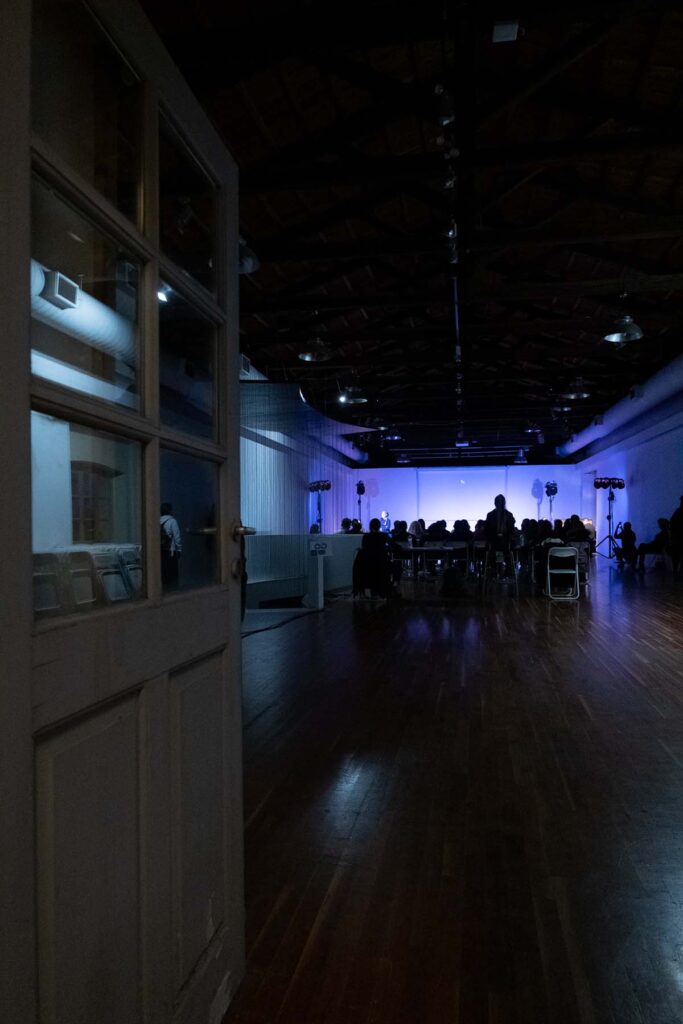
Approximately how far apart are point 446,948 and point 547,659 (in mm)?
4244

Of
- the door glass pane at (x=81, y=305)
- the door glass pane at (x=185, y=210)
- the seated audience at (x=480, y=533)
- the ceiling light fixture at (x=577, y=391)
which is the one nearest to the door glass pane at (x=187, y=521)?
the door glass pane at (x=81, y=305)

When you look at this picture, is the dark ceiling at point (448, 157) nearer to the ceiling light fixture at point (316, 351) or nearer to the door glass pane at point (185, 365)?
the ceiling light fixture at point (316, 351)

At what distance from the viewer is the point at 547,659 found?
5801 millimetres

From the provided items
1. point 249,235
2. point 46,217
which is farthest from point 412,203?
point 46,217

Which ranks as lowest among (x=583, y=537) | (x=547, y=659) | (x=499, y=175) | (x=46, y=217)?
(x=547, y=659)

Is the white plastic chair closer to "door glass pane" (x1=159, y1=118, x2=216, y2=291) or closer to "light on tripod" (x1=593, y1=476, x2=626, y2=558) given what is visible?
"light on tripod" (x1=593, y1=476, x2=626, y2=558)

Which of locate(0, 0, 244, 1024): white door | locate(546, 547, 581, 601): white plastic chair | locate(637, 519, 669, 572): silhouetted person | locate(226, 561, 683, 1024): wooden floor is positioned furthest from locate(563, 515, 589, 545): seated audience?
locate(0, 0, 244, 1024): white door

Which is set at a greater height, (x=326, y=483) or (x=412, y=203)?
(x=412, y=203)

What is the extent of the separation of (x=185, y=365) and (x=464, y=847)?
6.17ft

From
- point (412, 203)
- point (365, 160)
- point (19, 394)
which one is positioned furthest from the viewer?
point (412, 203)

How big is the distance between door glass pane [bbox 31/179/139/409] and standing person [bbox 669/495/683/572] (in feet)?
44.3

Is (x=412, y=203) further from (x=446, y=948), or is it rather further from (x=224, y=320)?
(x=446, y=948)

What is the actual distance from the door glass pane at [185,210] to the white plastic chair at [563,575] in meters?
9.43

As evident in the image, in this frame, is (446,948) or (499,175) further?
(499,175)
